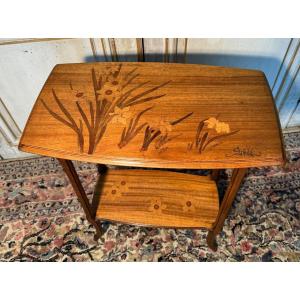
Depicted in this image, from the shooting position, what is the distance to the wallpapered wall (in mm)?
1215

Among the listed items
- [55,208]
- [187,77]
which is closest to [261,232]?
[187,77]

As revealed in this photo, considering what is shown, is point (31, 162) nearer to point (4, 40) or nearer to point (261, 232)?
point (4, 40)

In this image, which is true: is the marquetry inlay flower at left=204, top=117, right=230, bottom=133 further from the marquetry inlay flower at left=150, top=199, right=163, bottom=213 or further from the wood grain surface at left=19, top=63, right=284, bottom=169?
the marquetry inlay flower at left=150, top=199, right=163, bottom=213

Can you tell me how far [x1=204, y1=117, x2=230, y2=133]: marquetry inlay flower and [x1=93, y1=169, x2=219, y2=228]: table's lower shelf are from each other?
19.0 inches

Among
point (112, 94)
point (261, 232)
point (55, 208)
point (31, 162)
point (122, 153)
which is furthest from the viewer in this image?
point (31, 162)

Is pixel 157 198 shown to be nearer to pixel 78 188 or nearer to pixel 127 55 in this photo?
pixel 78 188

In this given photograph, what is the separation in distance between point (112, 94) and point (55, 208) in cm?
85

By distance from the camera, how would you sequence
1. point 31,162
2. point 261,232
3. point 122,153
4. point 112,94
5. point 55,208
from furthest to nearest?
point 31,162 → point 55,208 → point 261,232 → point 112,94 → point 122,153

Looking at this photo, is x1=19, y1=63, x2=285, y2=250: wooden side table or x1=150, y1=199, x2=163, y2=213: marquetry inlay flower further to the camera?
x1=150, y1=199, x2=163, y2=213: marquetry inlay flower
